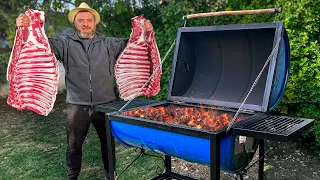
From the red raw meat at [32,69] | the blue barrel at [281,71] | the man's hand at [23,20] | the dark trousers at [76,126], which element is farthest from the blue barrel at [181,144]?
the man's hand at [23,20]

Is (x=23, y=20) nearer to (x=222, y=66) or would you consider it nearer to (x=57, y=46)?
(x=57, y=46)

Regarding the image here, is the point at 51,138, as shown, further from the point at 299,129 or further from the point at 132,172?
the point at 299,129

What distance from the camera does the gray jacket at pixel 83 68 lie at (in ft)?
11.4

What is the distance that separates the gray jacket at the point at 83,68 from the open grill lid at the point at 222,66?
30.5 inches

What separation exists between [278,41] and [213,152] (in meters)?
1.07

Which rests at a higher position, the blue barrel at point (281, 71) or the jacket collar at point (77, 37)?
the jacket collar at point (77, 37)

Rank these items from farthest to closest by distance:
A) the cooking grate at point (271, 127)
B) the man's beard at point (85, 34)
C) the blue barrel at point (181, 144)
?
1. the man's beard at point (85, 34)
2. the blue barrel at point (181, 144)
3. the cooking grate at point (271, 127)

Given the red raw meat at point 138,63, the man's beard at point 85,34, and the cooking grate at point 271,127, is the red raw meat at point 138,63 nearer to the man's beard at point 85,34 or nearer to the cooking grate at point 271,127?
the man's beard at point 85,34

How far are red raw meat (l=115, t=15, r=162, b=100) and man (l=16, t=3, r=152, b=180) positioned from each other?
21cm

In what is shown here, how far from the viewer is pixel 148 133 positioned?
8.50ft

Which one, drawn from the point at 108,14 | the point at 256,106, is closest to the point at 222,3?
the point at 108,14

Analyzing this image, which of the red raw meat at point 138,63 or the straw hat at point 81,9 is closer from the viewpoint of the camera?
the straw hat at point 81,9

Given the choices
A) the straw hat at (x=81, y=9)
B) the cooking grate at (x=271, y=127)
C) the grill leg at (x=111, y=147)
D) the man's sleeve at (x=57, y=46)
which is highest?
the straw hat at (x=81, y=9)

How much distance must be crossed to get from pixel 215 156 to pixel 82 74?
181 centimetres
